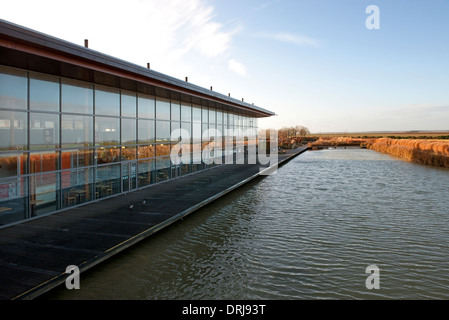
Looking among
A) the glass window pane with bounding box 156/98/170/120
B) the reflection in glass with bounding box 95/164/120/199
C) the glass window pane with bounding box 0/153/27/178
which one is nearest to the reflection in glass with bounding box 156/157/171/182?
the glass window pane with bounding box 156/98/170/120

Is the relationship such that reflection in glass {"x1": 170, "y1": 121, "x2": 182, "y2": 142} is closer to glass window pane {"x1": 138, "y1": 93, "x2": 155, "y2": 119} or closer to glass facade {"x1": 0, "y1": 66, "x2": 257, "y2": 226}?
glass facade {"x1": 0, "y1": 66, "x2": 257, "y2": 226}

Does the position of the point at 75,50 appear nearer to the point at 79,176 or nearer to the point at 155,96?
the point at 79,176

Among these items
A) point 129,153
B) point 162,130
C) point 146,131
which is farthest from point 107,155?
point 162,130

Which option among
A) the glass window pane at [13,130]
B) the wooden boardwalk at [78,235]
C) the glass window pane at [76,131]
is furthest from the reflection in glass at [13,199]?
the glass window pane at [76,131]

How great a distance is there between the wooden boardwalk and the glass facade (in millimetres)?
690

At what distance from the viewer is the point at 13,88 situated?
9336 mm

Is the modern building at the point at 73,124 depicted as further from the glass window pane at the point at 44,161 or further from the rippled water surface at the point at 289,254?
the rippled water surface at the point at 289,254

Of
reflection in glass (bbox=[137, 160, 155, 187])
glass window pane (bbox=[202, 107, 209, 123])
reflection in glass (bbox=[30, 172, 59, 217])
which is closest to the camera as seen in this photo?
reflection in glass (bbox=[30, 172, 59, 217])

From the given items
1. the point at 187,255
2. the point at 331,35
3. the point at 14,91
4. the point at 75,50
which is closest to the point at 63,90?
the point at 14,91

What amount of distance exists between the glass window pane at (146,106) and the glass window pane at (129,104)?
1.37ft

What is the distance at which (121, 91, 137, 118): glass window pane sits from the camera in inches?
561

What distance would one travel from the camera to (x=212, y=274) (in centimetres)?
713
